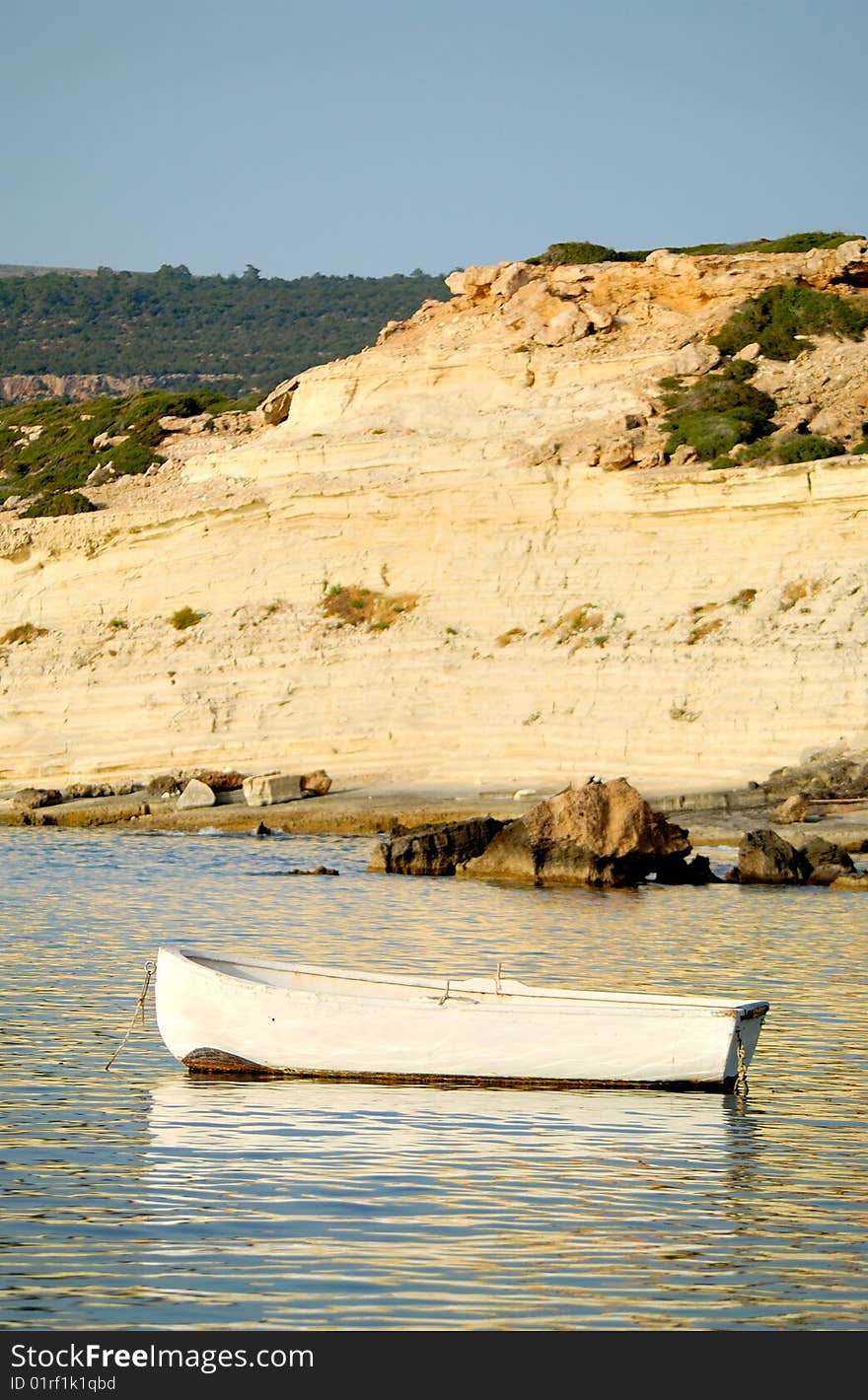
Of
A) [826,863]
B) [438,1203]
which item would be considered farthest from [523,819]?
[438,1203]

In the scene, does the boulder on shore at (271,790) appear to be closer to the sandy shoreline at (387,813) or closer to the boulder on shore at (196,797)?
the sandy shoreline at (387,813)

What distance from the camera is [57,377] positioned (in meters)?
147

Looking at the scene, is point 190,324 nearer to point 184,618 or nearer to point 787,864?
point 184,618

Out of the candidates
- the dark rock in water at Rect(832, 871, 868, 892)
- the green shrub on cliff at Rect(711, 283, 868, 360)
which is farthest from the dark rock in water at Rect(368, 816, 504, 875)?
the green shrub on cliff at Rect(711, 283, 868, 360)

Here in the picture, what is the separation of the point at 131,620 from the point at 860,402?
2036 centimetres

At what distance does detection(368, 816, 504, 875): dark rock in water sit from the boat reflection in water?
15759 millimetres

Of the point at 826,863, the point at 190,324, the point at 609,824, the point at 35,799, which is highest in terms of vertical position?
the point at 190,324

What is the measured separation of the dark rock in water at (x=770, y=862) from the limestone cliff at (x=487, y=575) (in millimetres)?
8945

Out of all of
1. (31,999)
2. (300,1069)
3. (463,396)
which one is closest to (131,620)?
(463,396)

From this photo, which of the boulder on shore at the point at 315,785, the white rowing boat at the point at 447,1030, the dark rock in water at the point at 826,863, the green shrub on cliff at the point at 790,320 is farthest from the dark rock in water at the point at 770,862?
the green shrub on cliff at the point at 790,320

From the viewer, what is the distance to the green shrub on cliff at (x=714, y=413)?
4691 cm

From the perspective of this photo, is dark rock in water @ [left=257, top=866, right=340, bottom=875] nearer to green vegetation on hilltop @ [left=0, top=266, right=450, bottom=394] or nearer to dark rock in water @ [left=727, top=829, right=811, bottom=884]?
dark rock in water @ [left=727, top=829, right=811, bottom=884]

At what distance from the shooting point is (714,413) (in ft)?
162

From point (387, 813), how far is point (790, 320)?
23431mm
